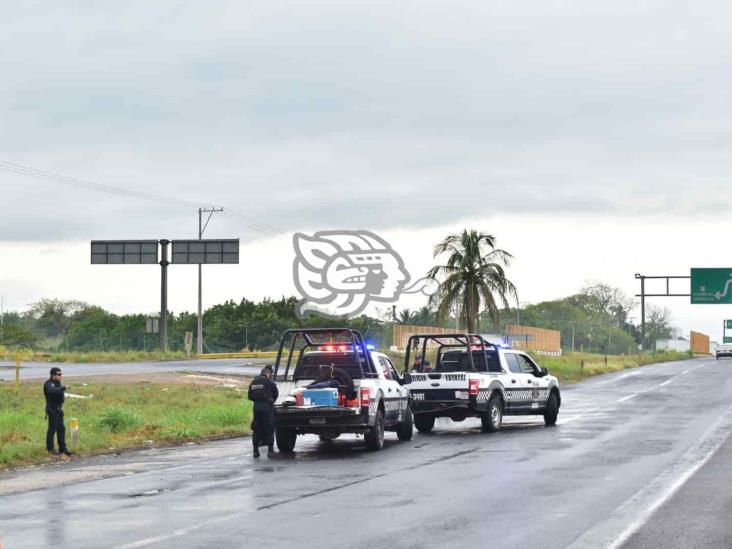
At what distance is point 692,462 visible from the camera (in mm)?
19406

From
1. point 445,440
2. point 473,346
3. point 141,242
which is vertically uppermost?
point 141,242

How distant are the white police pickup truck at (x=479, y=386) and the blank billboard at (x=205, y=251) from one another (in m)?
51.5

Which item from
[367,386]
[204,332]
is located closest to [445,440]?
[367,386]

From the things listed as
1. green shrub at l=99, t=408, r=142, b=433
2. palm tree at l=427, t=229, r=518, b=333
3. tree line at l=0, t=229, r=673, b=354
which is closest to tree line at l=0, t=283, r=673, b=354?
tree line at l=0, t=229, r=673, b=354

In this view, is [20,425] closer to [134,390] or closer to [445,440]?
[445,440]

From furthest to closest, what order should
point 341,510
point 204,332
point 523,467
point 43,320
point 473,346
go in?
point 43,320
point 204,332
point 473,346
point 523,467
point 341,510

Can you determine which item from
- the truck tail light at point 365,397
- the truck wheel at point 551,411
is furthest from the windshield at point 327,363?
the truck wheel at point 551,411

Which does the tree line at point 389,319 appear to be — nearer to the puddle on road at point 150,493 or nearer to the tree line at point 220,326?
the tree line at point 220,326

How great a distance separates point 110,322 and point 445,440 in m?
102

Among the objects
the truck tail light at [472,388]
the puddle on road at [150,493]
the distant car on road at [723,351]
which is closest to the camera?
the puddle on road at [150,493]

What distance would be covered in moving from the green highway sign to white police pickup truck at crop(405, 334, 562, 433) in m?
60.3

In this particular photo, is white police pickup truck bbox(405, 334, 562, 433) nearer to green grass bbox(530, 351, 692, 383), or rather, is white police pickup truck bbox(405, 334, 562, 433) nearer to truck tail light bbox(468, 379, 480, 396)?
truck tail light bbox(468, 379, 480, 396)

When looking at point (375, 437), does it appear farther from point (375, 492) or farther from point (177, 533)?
point (177, 533)

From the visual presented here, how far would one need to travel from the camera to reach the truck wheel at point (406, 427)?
985 inches
